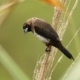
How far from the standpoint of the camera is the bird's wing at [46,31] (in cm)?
171

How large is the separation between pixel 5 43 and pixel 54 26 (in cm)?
305

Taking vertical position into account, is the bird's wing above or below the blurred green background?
above

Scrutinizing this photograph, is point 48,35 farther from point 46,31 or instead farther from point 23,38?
point 23,38

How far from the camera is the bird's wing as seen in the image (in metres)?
1.71

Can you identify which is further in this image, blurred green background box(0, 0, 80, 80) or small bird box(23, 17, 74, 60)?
blurred green background box(0, 0, 80, 80)

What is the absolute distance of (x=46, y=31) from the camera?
1749mm

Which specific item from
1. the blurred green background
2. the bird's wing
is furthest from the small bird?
the blurred green background

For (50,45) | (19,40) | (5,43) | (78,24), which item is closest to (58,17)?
(50,45)

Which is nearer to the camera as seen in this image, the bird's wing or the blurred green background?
the bird's wing

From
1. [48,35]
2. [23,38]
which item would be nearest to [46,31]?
[48,35]

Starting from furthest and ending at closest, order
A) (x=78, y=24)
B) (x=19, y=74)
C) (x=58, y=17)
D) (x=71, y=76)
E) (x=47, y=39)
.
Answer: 1. (x=78, y=24)
2. (x=47, y=39)
3. (x=58, y=17)
4. (x=19, y=74)
5. (x=71, y=76)

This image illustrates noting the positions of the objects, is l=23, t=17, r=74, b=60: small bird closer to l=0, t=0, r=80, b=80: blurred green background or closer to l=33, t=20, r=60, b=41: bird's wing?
l=33, t=20, r=60, b=41: bird's wing

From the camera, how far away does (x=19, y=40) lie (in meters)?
5.08

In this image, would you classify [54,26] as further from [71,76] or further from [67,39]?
[67,39]
